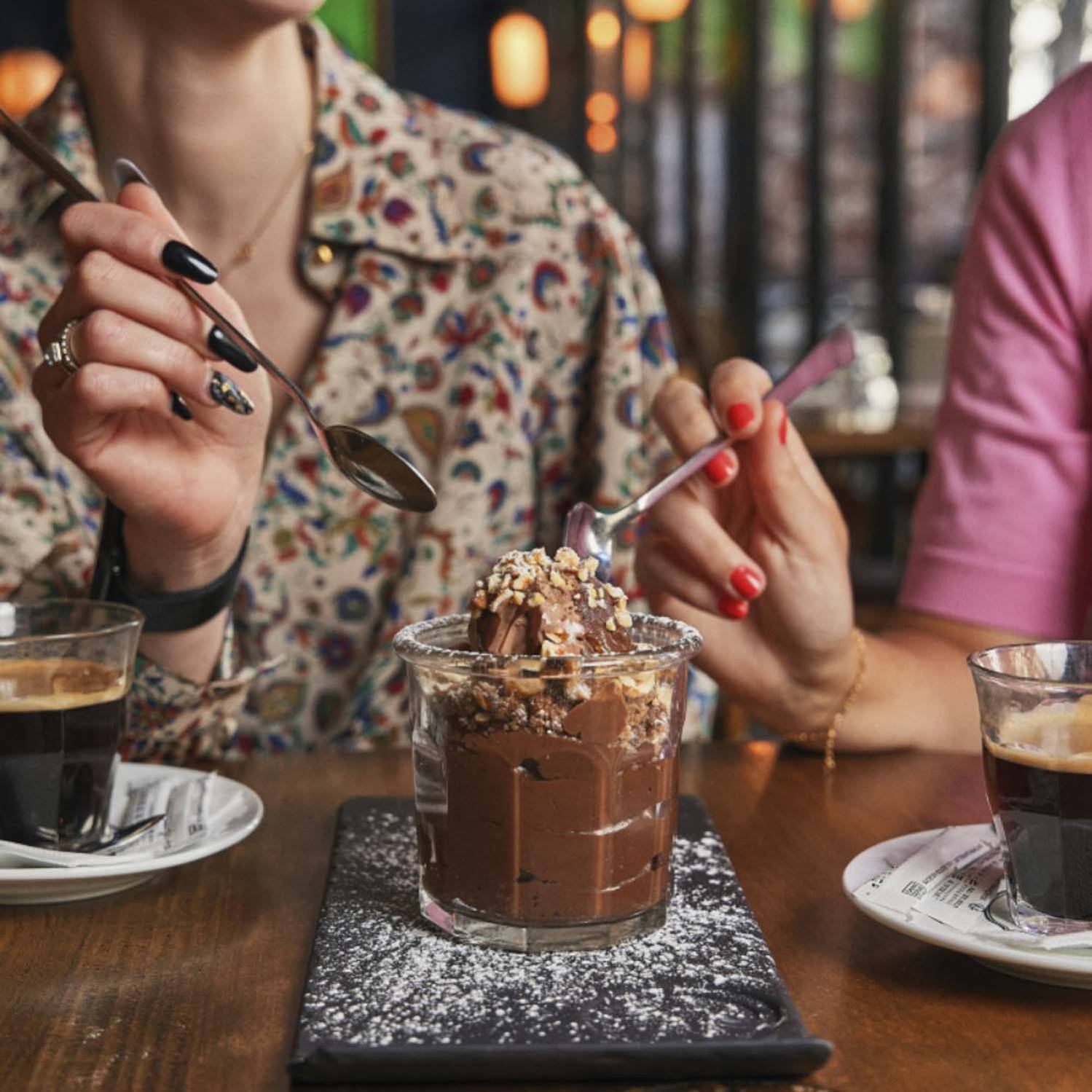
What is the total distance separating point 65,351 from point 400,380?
0.67m

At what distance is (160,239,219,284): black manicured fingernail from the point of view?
3.44 ft

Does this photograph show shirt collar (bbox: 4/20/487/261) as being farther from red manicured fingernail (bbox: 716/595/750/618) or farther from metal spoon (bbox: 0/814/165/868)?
metal spoon (bbox: 0/814/165/868)

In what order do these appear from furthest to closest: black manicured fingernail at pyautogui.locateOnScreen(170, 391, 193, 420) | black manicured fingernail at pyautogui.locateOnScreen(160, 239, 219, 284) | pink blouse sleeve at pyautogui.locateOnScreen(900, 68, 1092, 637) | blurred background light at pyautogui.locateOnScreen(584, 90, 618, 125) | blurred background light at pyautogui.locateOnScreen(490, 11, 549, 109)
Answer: blurred background light at pyautogui.locateOnScreen(584, 90, 618, 125)
blurred background light at pyautogui.locateOnScreen(490, 11, 549, 109)
pink blouse sleeve at pyautogui.locateOnScreen(900, 68, 1092, 637)
black manicured fingernail at pyautogui.locateOnScreen(170, 391, 193, 420)
black manicured fingernail at pyautogui.locateOnScreen(160, 239, 219, 284)

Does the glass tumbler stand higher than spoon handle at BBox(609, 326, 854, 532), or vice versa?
spoon handle at BBox(609, 326, 854, 532)

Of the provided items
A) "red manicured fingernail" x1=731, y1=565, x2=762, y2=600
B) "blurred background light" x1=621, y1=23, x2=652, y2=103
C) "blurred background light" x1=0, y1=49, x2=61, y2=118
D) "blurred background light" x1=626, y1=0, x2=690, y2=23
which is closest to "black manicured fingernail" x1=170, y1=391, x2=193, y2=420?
"red manicured fingernail" x1=731, y1=565, x2=762, y2=600

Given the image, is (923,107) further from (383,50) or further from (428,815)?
(428,815)

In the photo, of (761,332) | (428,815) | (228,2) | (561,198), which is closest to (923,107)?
(761,332)

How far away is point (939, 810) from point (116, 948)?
610 millimetres

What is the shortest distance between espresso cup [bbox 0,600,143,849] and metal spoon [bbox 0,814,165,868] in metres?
0.02

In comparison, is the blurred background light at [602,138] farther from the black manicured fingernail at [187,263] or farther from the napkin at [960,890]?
the napkin at [960,890]

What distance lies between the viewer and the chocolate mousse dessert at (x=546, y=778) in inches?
31.6

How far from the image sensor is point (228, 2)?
1371 mm

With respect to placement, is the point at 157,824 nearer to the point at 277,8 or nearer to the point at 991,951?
the point at 991,951

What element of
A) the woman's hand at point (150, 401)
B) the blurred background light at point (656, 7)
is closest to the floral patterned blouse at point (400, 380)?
the woman's hand at point (150, 401)
